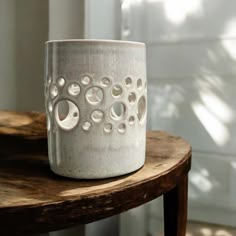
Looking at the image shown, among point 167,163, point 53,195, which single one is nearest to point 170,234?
point 167,163

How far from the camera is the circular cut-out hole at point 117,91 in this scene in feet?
1.36

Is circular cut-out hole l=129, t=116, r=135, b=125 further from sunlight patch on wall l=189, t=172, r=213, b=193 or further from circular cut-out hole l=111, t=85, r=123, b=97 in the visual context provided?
sunlight patch on wall l=189, t=172, r=213, b=193

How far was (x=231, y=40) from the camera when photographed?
37.6 inches

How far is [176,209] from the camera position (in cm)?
63

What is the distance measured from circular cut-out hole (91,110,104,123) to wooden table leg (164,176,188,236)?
257 mm

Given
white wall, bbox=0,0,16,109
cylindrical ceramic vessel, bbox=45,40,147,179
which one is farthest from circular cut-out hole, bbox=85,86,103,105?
white wall, bbox=0,0,16,109

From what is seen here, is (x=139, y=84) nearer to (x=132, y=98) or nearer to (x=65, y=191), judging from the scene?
(x=132, y=98)

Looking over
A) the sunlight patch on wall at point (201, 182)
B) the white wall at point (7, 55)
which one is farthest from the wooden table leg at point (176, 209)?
the white wall at point (7, 55)

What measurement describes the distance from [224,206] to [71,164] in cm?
70

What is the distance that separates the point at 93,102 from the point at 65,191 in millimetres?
102

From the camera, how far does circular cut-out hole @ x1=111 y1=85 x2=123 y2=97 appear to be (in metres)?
0.42

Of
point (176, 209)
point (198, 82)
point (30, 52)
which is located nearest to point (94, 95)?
point (176, 209)

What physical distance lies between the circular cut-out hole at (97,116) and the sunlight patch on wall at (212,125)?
2.12 ft

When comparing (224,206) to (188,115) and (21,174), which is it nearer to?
(188,115)
